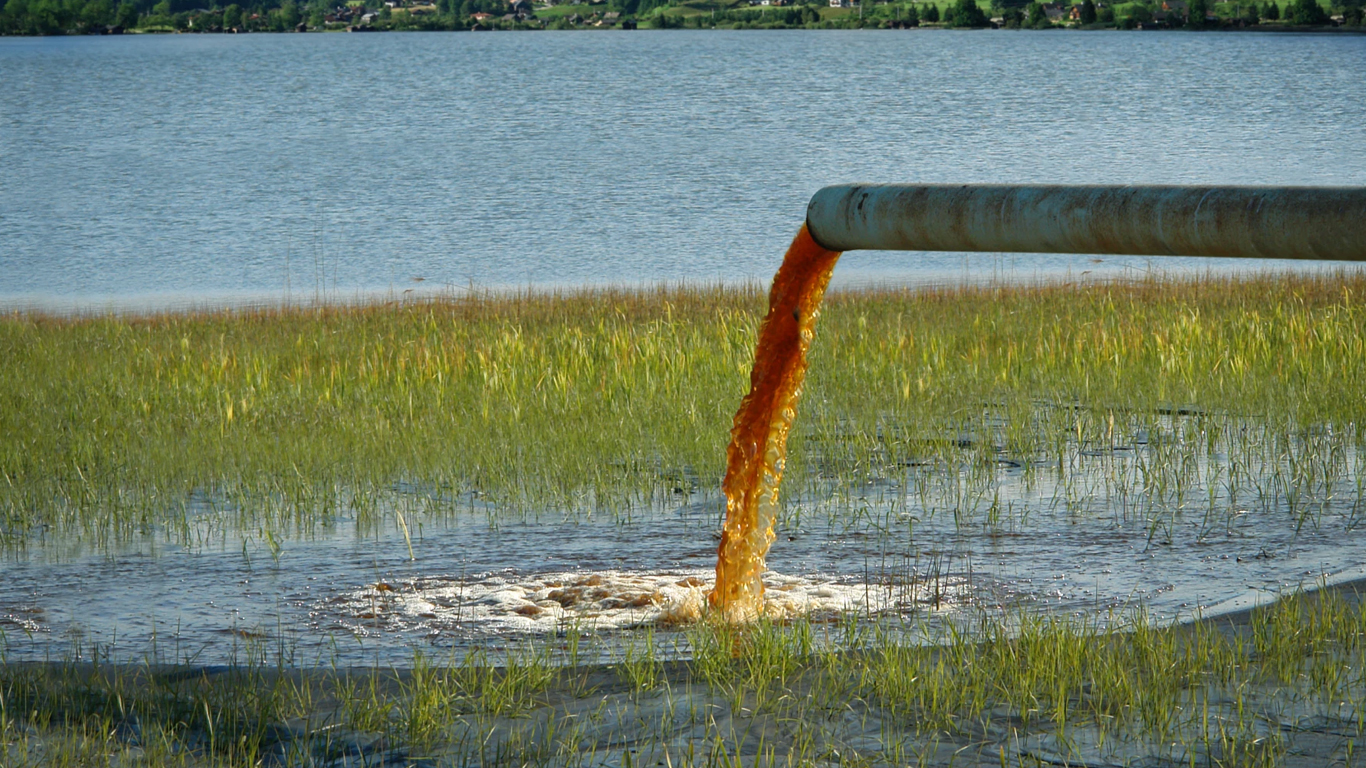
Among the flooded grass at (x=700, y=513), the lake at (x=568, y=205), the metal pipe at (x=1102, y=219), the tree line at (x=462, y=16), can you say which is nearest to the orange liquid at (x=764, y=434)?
the flooded grass at (x=700, y=513)

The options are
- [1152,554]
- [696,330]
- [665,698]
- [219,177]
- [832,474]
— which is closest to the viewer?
[665,698]

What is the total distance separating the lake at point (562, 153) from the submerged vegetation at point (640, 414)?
676 cm

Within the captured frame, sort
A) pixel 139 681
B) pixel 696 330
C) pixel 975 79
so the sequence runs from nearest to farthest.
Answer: pixel 139 681 < pixel 696 330 < pixel 975 79

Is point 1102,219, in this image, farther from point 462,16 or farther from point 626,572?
point 462,16

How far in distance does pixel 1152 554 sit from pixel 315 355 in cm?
768

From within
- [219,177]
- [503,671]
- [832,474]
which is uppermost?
[503,671]

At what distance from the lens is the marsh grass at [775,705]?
3.37m

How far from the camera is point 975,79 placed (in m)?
72.9

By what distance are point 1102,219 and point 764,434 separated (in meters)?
1.92

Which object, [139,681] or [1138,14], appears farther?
[1138,14]

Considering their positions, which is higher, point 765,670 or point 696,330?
point 765,670

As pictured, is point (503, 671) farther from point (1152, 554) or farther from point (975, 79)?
point (975, 79)

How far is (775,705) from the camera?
12.1 feet

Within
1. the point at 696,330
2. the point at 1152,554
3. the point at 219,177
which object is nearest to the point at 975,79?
the point at 219,177
